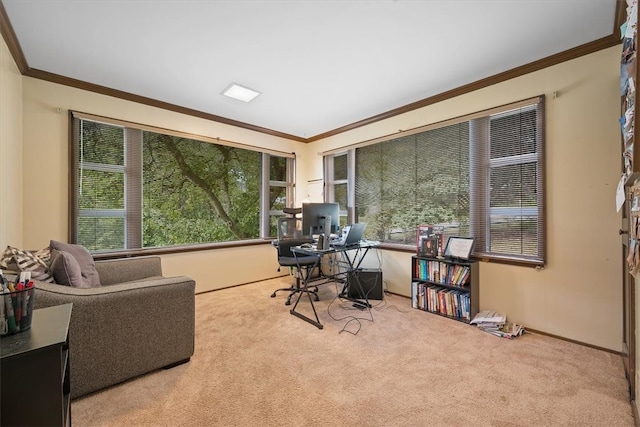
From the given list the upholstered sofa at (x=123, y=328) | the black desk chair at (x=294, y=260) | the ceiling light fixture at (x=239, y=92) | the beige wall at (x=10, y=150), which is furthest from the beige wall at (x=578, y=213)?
the beige wall at (x=10, y=150)

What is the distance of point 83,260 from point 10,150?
1.08 metres

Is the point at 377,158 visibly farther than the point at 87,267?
Yes

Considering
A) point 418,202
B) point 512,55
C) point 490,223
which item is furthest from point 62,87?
point 490,223

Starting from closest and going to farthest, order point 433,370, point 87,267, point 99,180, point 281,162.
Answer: point 433,370
point 87,267
point 99,180
point 281,162

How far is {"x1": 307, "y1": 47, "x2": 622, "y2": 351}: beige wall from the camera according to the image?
85.4 inches

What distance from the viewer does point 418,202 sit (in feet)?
11.4

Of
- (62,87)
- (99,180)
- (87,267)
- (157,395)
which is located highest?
(62,87)

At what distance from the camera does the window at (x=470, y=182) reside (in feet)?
8.56

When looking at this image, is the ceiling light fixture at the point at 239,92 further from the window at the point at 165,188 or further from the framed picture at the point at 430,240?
the framed picture at the point at 430,240

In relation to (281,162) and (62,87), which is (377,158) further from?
(62,87)

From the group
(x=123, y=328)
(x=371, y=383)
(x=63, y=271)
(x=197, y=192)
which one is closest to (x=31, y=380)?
(x=123, y=328)

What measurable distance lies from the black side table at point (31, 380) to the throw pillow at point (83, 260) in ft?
4.49

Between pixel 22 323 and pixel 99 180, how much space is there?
99.4 inches

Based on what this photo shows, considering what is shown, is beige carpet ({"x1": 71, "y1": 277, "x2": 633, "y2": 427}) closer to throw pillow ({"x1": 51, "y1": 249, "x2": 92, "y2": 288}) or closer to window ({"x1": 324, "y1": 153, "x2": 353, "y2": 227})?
throw pillow ({"x1": 51, "y1": 249, "x2": 92, "y2": 288})
